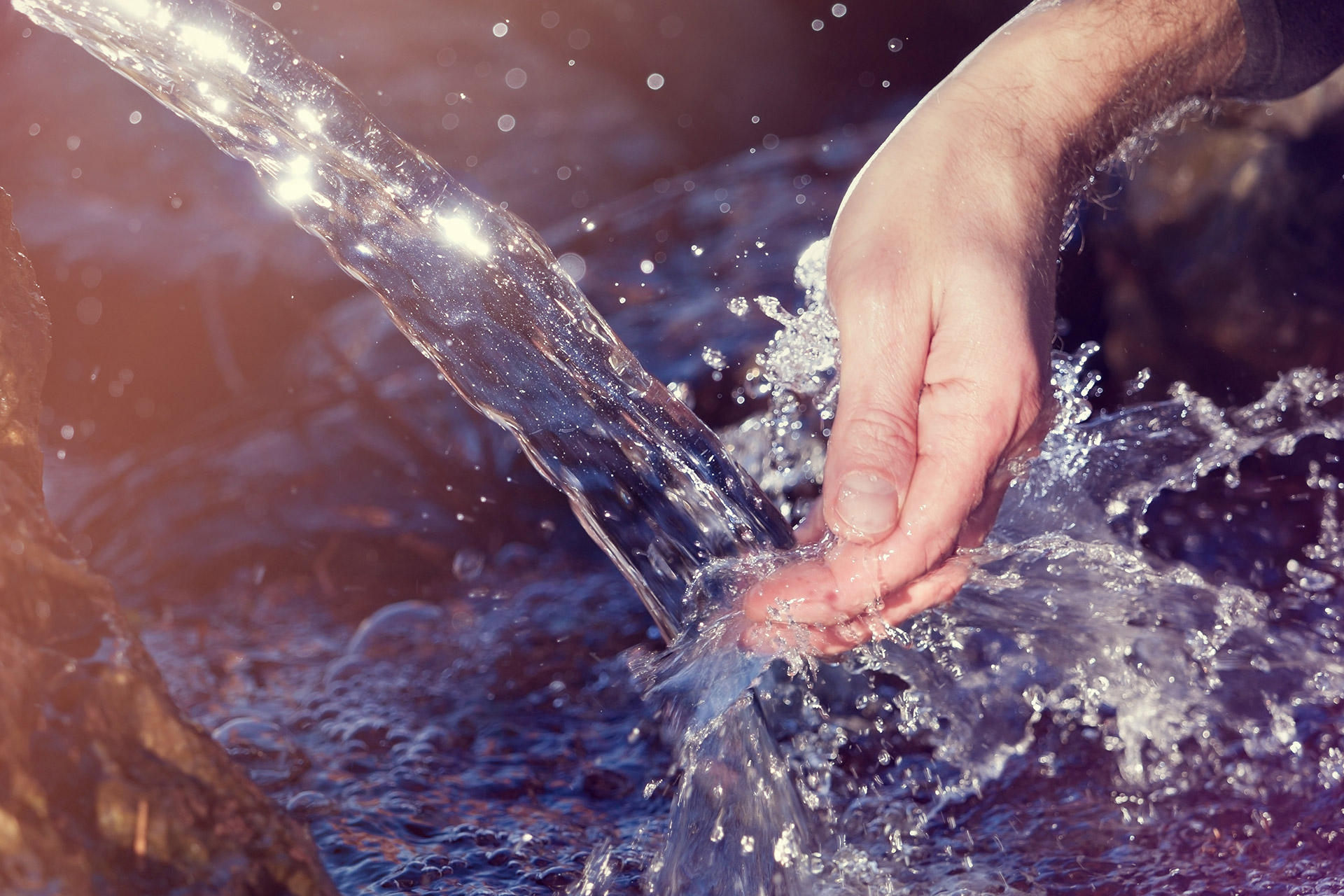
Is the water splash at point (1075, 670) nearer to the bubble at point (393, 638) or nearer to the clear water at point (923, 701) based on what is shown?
the clear water at point (923, 701)

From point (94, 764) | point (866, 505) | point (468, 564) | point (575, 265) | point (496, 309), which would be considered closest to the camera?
point (94, 764)

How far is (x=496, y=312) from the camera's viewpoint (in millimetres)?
1726

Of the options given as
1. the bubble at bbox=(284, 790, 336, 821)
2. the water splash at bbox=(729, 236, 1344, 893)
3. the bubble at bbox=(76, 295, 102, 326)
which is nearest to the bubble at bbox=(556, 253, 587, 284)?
the water splash at bbox=(729, 236, 1344, 893)

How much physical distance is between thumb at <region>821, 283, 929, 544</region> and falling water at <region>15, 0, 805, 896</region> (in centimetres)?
26

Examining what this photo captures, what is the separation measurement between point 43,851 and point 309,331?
3337 millimetres

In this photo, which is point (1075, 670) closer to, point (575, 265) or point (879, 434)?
point (879, 434)

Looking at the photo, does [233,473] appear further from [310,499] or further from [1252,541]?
[1252,541]

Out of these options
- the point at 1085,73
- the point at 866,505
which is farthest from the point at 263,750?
the point at 1085,73

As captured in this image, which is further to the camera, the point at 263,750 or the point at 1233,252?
the point at 1233,252

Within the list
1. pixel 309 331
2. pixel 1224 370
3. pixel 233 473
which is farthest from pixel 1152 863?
pixel 309 331

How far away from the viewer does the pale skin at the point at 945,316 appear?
146 centimetres

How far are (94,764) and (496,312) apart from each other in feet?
3.11

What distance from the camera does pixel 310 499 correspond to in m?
2.99

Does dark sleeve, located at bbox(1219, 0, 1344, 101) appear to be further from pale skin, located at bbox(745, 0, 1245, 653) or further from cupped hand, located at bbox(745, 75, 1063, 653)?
cupped hand, located at bbox(745, 75, 1063, 653)
